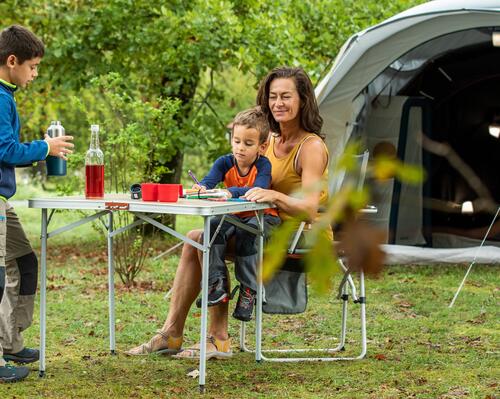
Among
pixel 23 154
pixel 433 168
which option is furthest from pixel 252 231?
pixel 433 168

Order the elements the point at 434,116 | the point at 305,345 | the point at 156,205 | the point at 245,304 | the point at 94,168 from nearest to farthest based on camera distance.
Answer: the point at 156,205, the point at 94,168, the point at 245,304, the point at 305,345, the point at 434,116

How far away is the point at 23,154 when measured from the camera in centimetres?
339

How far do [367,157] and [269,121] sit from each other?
3293 millimetres

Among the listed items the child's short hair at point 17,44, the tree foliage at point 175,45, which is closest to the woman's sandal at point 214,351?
the child's short hair at point 17,44

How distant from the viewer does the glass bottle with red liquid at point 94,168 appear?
353 centimetres

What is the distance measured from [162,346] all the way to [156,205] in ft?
3.40

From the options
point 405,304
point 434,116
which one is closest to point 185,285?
point 405,304

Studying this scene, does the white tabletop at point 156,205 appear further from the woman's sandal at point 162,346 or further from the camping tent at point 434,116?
the camping tent at point 434,116

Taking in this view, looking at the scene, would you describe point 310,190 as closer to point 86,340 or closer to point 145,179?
point 86,340

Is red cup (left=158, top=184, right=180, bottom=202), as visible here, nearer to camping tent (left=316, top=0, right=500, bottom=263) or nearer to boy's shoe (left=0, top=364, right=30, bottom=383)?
boy's shoe (left=0, top=364, right=30, bottom=383)

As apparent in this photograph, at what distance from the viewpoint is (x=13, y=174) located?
3.51 metres

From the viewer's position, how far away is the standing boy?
11.2ft

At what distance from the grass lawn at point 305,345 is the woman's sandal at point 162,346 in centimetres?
5

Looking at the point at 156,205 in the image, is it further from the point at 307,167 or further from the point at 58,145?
the point at 307,167
